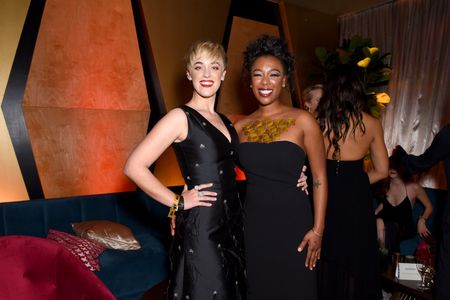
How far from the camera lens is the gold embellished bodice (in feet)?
5.68

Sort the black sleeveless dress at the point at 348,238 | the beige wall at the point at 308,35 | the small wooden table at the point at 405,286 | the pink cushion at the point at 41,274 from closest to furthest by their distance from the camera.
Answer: the pink cushion at the point at 41,274 → the black sleeveless dress at the point at 348,238 → the small wooden table at the point at 405,286 → the beige wall at the point at 308,35

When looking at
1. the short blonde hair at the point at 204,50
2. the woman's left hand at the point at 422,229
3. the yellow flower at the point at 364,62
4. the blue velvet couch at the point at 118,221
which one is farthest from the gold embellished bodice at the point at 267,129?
the yellow flower at the point at 364,62

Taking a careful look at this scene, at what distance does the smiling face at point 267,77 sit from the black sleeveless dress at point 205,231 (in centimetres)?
40

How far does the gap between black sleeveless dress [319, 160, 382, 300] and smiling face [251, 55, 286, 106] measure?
2.03ft

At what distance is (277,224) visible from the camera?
1.68 metres

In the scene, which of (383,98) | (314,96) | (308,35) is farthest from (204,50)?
(308,35)

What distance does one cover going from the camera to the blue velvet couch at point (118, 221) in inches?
110

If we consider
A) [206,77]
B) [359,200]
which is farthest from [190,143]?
[359,200]

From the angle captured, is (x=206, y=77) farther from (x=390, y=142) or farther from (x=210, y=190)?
(x=390, y=142)

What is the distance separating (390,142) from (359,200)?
3.14 m

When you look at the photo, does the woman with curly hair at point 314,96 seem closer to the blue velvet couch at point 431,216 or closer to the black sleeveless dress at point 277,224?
the black sleeveless dress at point 277,224

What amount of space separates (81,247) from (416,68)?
14.1 ft

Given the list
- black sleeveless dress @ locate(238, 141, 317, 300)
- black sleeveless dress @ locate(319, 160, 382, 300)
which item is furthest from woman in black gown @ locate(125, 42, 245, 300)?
black sleeveless dress @ locate(319, 160, 382, 300)

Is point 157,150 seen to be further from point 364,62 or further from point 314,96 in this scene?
point 364,62
